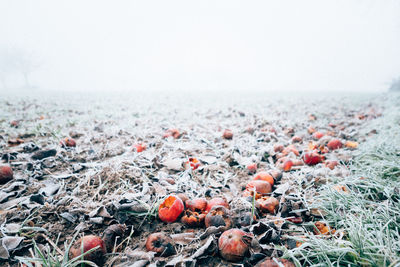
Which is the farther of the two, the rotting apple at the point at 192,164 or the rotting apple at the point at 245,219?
the rotting apple at the point at 192,164

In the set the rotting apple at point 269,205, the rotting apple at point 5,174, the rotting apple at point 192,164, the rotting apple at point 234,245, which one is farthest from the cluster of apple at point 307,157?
the rotting apple at point 5,174

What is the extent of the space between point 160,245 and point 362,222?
1422 millimetres

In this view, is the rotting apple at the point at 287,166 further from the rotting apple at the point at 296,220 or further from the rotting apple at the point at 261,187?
the rotting apple at the point at 296,220

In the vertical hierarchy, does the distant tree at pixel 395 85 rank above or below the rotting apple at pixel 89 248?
above

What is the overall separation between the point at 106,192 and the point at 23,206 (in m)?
0.63

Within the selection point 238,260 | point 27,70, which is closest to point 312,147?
point 238,260

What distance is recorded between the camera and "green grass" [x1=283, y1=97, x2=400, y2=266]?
3.54ft

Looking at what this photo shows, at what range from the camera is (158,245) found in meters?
1.27

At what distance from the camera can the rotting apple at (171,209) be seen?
4.87ft

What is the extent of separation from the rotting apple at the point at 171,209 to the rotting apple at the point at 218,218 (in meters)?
0.23

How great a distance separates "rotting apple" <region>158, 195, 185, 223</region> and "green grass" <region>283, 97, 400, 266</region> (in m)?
0.77

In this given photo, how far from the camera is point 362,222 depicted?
1.40 meters

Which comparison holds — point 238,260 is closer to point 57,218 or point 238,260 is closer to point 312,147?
point 57,218

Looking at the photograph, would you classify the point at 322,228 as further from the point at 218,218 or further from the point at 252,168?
the point at 252,168
